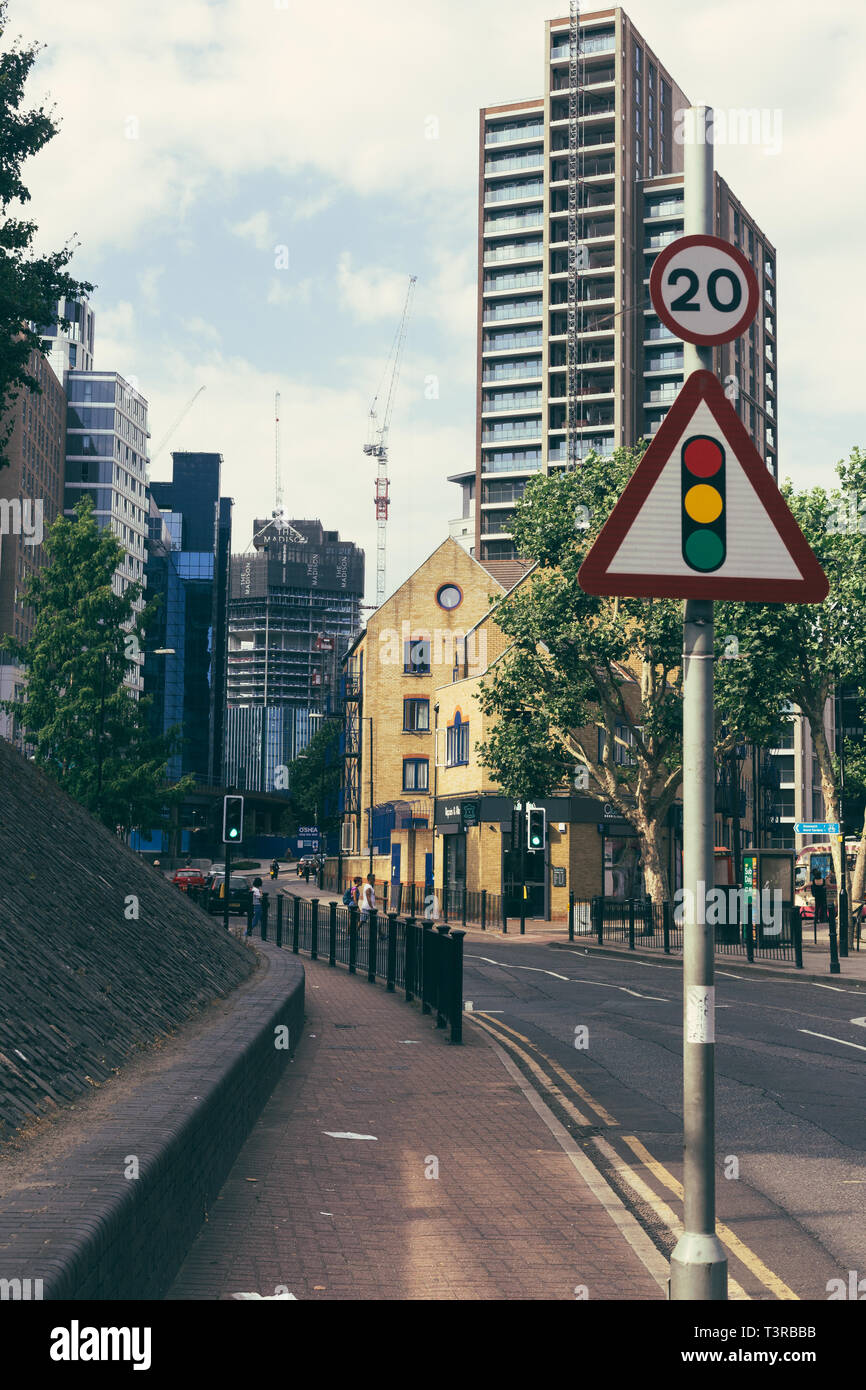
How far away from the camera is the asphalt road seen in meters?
7.68

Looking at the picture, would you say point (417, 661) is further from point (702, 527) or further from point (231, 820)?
point (702, 527)

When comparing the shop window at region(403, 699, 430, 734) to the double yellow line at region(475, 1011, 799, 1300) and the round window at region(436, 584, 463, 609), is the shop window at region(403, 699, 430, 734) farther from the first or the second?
the double yellow line at region(475, 1011, 799, 1300)

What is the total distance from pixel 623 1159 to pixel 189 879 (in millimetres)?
53078

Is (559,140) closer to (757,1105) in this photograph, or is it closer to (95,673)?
(95,673)

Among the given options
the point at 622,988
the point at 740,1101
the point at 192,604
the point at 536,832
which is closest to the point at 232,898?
the point at 536,832

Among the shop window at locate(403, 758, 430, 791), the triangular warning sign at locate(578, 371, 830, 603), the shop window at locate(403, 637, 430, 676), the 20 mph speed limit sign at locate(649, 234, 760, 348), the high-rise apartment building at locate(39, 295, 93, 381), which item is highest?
the high-rise apartment building at locate(39, 295, 93, 381)

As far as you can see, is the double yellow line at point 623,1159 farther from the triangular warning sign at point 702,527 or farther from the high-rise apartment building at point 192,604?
the high-rise apartment building at point 192,604

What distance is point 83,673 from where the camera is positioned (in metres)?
40.8

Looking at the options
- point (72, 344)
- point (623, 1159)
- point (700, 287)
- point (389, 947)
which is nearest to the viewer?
point (700, 287)

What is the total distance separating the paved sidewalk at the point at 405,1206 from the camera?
21.2 feet

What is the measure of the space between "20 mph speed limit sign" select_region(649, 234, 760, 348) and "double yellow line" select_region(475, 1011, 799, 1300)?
14.3ft

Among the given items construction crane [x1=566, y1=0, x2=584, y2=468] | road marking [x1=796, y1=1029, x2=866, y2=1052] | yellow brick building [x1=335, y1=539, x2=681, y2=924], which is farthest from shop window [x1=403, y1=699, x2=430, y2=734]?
road marking [x1=796, y1=1029, x2=866, y2=1052]
